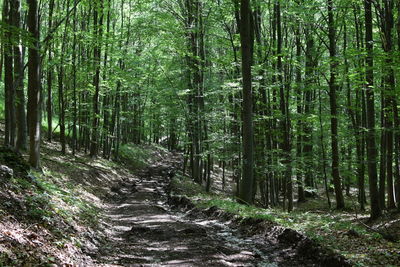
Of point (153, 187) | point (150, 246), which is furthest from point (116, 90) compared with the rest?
point (150, 246)

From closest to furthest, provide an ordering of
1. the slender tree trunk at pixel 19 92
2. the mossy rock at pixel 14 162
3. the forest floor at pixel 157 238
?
the forest floor at pixel 157 238, the mossy rock at pixel 14 162, the slender tree trunk at pixel 19 92

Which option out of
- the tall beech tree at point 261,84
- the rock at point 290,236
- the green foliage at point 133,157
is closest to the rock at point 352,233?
the rock at point 290,236

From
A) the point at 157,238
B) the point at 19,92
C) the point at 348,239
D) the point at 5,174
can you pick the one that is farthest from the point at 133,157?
the point at 348,239

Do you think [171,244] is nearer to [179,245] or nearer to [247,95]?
[179,245]

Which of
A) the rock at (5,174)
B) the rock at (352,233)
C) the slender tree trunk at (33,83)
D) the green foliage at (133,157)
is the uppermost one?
the slender tree trunk at (33,83)

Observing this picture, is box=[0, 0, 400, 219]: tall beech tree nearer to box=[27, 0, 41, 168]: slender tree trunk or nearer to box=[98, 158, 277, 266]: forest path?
box=[27, 0, 41, 168]: slender tree trunk

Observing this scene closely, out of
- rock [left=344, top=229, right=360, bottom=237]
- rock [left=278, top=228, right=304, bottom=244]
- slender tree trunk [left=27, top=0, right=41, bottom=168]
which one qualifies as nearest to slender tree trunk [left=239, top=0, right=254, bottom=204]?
rock [left=278, top=228, right=304, bottom=244]

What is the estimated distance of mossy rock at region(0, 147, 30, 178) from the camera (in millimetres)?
8573

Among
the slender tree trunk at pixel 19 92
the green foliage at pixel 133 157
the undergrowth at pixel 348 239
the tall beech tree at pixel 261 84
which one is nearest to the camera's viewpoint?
the undergrowth at pixel 348 239

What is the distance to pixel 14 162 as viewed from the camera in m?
8.99

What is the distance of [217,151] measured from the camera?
17969 millimetres

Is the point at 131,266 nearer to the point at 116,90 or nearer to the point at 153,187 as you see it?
the point at 153,187

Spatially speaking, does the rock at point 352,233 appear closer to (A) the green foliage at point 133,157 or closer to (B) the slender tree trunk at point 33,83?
(B) the slender tree trunk at point 33,83

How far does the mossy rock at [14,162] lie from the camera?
28.1 feet
